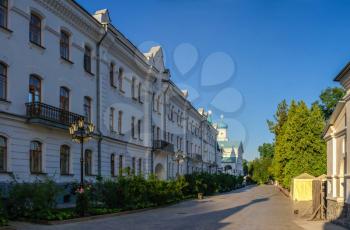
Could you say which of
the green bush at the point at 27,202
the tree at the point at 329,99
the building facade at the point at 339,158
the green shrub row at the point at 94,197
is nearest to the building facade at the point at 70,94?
the green shrub row at the point at 94,197

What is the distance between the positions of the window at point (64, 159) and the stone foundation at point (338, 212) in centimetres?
1342

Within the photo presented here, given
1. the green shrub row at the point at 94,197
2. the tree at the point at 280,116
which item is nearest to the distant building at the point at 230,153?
the tree at the point at 280,116

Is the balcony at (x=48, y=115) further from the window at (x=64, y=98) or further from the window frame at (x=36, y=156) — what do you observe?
the window frame at (x=36, y=156)

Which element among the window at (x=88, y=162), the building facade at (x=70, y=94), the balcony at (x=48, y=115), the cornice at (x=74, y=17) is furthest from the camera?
the window at (x=88, y=162)

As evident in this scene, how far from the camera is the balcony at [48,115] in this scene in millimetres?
21875

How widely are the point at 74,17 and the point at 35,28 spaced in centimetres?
362

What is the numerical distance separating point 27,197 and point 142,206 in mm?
9744

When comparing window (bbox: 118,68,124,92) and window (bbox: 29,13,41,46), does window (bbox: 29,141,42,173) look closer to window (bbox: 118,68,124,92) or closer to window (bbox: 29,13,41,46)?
window (bbox: 29,13,41,46)

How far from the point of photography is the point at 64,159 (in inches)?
1017

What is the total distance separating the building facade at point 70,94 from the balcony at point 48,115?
0.04 meters

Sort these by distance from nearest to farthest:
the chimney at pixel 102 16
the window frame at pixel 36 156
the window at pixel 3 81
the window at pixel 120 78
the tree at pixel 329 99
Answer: the window at pixel 3 81, the window frame at pixel 36 156, the chimney at pixel 102 16, the window at pixel 120 78, the tree at pixel 329 99

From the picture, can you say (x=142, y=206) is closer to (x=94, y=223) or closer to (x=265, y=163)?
(x=94, y=223)

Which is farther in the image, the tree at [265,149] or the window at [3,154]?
the tree at [265,149]

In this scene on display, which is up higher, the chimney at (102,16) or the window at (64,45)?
the chimney at (102,16)
